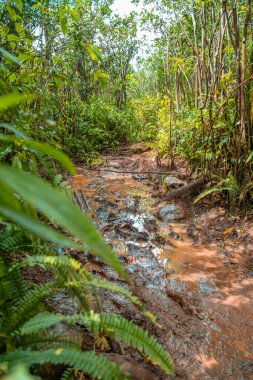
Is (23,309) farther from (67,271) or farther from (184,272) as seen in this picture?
(184,272)

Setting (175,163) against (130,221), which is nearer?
(130,221)

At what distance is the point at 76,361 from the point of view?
2.70 feet

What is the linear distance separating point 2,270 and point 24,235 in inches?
9.2

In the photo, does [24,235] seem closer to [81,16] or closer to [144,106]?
[144,106]

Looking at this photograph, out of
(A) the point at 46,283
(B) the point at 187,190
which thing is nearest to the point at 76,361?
(A) the point at 46,283

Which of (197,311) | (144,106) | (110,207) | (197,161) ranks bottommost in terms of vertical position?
(197,311)

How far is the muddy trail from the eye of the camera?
168 cm

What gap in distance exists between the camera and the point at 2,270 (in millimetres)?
1110

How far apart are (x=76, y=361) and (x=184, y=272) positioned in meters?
1.84

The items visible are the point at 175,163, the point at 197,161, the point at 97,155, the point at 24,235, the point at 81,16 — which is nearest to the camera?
the point at 24,235

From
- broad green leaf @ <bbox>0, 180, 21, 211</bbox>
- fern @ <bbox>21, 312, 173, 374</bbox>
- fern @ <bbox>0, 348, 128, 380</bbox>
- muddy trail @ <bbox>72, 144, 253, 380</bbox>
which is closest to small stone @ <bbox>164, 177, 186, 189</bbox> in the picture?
muddy trail @ <bbox>72, 144, 253, 380</bbox>

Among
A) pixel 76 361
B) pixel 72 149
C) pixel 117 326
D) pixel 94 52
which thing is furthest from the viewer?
pixel 72 149

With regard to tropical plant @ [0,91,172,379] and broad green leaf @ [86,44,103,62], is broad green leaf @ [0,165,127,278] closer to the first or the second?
tropical plant @ [0,91,172,379]

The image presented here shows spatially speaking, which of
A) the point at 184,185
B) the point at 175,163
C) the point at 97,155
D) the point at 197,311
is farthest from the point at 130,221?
the point at 97,155
